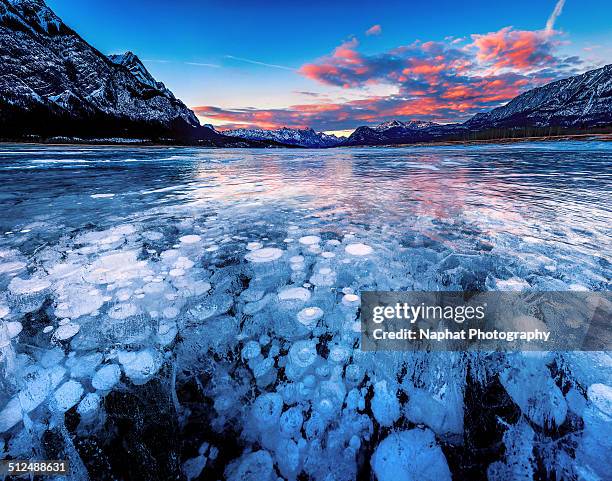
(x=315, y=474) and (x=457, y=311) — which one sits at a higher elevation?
(x=457, y=311)

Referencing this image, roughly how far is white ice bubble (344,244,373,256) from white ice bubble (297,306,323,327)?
1042 mm

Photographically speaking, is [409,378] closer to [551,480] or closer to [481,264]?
[551,480]

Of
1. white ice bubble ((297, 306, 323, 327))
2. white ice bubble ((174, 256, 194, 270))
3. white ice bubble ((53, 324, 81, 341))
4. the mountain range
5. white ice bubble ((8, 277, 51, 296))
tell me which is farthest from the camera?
the mountain range

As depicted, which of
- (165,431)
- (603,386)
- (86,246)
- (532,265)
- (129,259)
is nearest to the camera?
(165,431)

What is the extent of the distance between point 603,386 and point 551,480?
0.63m

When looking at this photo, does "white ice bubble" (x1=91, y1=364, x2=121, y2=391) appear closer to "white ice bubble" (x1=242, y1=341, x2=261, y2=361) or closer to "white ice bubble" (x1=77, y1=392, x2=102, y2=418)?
"white ice bubble" (x1=77, y1=392, x2=102, y2=418)

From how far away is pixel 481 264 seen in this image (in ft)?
8.48

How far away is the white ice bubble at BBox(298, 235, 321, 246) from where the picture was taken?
3264 mm

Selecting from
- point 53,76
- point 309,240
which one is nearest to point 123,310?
point 309,240

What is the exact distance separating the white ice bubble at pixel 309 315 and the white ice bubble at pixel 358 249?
1042mm

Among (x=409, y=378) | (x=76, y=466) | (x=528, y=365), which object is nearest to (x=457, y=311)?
(x=528, y=365)

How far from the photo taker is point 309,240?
11.0ft

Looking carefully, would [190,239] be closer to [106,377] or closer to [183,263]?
[183,263]

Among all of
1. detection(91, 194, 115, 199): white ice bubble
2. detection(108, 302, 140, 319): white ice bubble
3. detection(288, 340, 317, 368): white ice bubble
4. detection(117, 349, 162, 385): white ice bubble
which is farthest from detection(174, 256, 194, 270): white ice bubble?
detection(91, 194, 115, 199): white ice bubble
